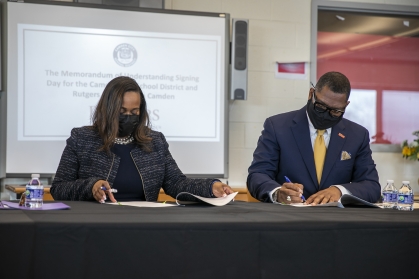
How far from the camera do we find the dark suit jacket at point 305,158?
95.5 inches

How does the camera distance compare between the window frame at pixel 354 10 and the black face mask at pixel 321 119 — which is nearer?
the black face mask at pixel 321 119

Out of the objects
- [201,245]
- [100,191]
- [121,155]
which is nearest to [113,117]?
[121,155]

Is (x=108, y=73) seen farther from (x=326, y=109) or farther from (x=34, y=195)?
(x=34, y=195)

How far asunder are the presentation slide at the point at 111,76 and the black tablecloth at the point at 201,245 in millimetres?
2526

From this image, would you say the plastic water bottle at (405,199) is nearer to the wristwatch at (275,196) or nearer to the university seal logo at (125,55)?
the wristwatch at (275,196)

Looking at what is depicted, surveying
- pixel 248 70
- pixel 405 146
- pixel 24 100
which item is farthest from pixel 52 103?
pixel 405 146

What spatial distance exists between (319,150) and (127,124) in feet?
2.90

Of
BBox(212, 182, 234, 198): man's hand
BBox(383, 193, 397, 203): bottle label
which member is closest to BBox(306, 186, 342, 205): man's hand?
BBox(383, 193, 397, 203): bottle label

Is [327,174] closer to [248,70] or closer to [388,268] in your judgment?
[388,268]

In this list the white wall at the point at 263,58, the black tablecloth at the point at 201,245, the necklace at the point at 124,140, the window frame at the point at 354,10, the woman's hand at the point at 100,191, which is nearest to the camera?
the black tablecloth at the point at 201,245

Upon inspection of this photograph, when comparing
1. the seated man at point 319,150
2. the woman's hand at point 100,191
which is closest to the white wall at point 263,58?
the seated man at point 319,150

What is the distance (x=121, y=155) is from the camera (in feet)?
7.92

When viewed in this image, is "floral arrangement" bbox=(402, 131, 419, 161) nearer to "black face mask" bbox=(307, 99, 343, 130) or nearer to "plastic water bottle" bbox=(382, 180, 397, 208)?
"black face mask" bbox=(307, 99, 343, 130)

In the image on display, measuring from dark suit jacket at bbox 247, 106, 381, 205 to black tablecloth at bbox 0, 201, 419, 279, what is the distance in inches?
34.8
